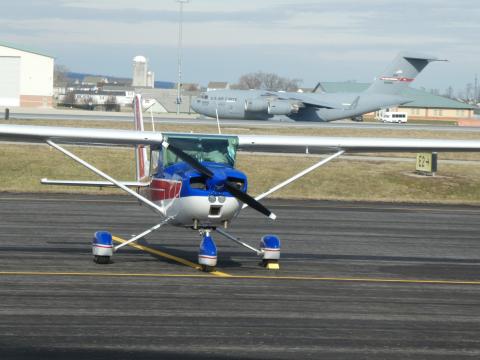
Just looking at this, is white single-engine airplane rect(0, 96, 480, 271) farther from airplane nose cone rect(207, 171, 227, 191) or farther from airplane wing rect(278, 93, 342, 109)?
airplane wing rect(278, 93, 342, 109)

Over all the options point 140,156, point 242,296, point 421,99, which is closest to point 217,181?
point 242,296

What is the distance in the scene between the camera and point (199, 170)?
1263 cm

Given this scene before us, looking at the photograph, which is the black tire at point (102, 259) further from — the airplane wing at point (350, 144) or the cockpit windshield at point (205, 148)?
the airplane wing at point (350, 144)

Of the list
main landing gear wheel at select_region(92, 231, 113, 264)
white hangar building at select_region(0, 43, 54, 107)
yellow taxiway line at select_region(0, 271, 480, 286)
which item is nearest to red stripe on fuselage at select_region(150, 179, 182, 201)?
main landing gear wheel at select_region(92, 231, 113, 264)

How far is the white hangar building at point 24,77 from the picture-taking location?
310ft

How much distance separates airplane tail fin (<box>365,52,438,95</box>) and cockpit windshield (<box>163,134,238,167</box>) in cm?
5620

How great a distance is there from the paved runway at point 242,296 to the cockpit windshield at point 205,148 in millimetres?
1751

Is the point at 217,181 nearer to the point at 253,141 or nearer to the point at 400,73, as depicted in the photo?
the point at 253,141

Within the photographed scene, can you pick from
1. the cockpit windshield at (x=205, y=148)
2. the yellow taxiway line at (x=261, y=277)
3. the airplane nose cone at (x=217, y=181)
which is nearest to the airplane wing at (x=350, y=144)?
the cockpit windshield at (x=205, y=148)

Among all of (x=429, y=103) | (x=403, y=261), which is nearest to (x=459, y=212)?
(x=403, y=261)

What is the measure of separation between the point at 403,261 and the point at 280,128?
3584 cm

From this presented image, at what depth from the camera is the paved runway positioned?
9055 millimetres

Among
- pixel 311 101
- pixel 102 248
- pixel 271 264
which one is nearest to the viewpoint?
pixel 102 248

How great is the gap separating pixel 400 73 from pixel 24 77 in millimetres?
45795
